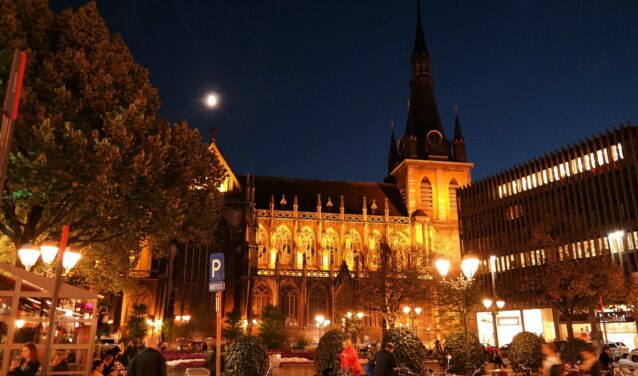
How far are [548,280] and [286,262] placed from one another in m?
34.4

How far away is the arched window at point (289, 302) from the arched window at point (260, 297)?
1.39m

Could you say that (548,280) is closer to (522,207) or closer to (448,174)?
(522,207)

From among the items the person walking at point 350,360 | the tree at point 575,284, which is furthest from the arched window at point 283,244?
the person walking at point 350,360

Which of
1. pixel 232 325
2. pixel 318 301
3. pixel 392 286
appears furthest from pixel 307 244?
pixel 392 286

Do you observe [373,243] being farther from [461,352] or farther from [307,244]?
[461,352]

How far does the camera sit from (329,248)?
63.0 metres

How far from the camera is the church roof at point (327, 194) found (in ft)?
215

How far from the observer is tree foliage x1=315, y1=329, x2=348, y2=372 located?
16.4m

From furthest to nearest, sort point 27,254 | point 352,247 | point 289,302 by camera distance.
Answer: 1. point 352,247
2. point 289,302
3. point 27,254

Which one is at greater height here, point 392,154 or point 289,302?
point 392,154

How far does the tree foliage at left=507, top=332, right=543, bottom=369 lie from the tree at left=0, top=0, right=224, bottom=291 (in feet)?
43.0

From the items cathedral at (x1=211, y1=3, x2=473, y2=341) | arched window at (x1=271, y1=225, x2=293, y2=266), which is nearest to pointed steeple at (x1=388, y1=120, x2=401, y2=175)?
cathedral at (x1=211, y1=3, x2=473, y2=341)

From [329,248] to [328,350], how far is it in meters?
46.5

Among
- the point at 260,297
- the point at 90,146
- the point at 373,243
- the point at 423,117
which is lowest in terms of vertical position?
the point at 260,297
